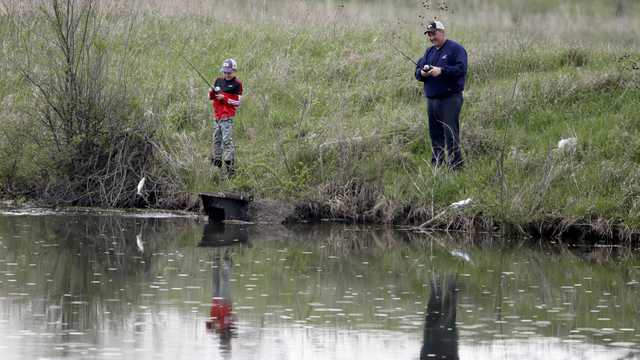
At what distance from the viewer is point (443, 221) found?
56.3ft

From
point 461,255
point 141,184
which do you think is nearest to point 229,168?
point 141,184

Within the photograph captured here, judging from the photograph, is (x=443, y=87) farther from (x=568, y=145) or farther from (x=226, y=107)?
(x=226, y=107)

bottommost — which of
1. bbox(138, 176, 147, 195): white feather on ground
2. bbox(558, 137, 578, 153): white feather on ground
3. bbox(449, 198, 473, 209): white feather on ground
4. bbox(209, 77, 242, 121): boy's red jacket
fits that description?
bbox(449, 198, 473, 209): white feather on ground

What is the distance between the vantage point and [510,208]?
655 inches

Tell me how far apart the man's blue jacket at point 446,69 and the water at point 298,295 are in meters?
1.91

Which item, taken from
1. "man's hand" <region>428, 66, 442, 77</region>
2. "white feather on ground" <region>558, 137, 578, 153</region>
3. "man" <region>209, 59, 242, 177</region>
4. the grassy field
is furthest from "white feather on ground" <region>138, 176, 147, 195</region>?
"white feather on ground" <region>558, 137, 578, 153</region>

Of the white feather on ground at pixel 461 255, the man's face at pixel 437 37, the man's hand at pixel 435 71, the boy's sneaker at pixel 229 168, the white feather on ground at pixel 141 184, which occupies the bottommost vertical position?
the white feather on ground at pixel 461 255

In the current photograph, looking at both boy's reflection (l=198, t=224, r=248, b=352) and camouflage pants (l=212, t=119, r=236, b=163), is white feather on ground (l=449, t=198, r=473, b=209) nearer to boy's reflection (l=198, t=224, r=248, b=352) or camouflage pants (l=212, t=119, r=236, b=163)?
boy's reflection (l=198, t=224, r=248, b=352)

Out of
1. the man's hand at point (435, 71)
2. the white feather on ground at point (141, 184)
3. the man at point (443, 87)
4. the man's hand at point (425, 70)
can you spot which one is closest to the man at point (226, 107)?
the white feather on ground at point (141, 184)

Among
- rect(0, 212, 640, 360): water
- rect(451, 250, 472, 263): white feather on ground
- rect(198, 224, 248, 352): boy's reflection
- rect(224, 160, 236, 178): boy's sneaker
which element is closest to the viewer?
rect(0, 212, 640, 360): water

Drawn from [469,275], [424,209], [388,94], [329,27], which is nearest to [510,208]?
[424,209]

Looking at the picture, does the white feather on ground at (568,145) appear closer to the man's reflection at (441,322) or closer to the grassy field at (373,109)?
the grassy field at (373,109)

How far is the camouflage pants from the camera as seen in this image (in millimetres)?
18906

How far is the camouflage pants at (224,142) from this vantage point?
18906 millimetres
